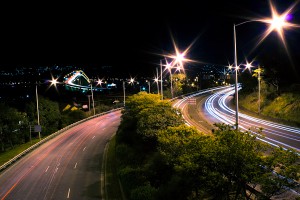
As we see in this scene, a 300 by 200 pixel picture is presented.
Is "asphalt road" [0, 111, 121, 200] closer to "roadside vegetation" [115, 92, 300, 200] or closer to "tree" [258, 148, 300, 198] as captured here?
"roadside vegetation" [115, 92, 300, 200]

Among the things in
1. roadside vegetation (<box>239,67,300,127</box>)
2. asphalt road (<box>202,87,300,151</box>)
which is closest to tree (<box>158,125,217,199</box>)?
asphalt road (<box>202,87,300,151</box>)

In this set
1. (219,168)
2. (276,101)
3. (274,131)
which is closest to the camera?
(219,168)

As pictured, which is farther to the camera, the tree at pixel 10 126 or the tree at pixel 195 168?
the tree at pixel 10 126

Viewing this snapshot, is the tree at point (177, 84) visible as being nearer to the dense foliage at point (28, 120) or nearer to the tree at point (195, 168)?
the dense foliage at point (28, 120)

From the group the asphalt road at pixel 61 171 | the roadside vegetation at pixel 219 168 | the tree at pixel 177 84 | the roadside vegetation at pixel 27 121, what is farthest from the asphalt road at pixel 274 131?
the tree at pixel 177 84

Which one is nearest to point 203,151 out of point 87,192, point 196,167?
point 196,167

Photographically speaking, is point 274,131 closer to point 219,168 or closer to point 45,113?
point 219,168

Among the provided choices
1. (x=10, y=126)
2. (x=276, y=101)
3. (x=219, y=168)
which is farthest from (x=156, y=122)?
(x=10, y=126)

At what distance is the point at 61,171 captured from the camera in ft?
120

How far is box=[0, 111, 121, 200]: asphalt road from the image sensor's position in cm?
2983

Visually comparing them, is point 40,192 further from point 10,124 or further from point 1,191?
point 10,124

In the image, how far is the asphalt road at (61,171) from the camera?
97.9ft

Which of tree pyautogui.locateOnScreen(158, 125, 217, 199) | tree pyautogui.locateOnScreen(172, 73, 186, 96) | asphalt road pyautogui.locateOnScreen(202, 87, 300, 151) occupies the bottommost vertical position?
asphalt road pyautogui.locateOnScreen(202, 87, 300, 151)

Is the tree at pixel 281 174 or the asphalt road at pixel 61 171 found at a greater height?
the tree at pixel 281 174
